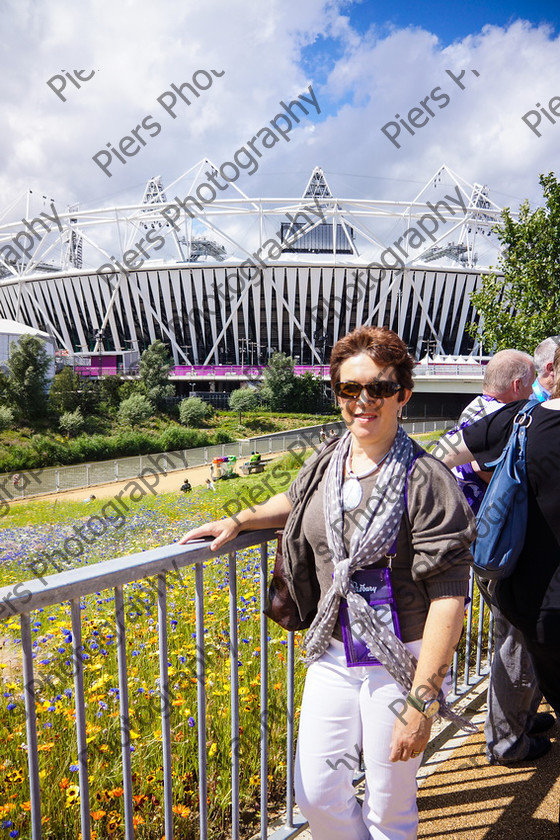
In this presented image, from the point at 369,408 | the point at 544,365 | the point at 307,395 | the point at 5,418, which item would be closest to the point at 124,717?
the point at 369,408

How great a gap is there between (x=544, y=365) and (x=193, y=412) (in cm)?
4011

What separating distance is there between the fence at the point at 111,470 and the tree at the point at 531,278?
19.4 meters

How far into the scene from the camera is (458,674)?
3785mm

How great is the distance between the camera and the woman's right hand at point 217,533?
2043 millimetres

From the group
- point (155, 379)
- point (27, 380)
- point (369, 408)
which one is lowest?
point (369, 408)

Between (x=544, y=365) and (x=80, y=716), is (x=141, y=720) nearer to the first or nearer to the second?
(x=80, y=716)

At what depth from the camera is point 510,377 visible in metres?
3.10

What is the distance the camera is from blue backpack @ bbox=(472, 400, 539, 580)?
200 cm

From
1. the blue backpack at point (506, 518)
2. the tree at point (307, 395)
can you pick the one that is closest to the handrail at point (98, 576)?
the blue backpack at point (506, 518)

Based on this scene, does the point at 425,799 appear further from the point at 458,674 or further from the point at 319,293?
the point at 319,293

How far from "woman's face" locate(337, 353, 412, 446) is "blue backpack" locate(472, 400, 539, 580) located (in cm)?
44

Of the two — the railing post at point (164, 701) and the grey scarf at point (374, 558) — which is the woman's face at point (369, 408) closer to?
the grey scarf at point (374, 558)

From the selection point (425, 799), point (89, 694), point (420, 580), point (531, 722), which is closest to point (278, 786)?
point (425, 799)

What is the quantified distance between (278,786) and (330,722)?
1209 mm
